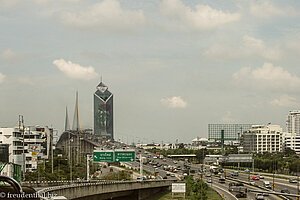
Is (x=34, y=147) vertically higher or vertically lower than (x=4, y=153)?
higher

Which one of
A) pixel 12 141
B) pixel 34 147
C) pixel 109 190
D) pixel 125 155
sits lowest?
pixel 109 190

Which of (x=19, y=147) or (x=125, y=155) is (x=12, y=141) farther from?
(x=125, y=155)

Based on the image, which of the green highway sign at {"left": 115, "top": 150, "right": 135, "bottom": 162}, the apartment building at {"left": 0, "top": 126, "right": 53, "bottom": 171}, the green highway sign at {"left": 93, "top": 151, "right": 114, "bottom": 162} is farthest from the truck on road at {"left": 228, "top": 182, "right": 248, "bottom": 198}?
the apartment building at {"left": 0, "top": 126, "right": 53, "bottom": 171}

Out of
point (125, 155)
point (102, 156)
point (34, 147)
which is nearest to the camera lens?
point (102, 156)

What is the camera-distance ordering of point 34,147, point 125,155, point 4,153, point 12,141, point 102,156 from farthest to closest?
point 34,147, point 12,141, point 4,153, point 125,155, point 102,156

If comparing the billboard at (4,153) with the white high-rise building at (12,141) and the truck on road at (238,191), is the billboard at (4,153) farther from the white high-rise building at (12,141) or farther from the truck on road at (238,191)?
the truck on road at (238,191)

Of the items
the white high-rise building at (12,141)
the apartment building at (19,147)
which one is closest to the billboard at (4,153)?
the apartment building at (19,147)

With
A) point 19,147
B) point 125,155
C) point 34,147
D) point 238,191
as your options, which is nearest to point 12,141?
point 19,147

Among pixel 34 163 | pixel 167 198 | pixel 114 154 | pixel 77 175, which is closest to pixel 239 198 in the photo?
pixel 167 198

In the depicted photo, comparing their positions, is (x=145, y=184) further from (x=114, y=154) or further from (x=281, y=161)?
(x=281, y=161)

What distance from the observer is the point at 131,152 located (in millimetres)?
99938

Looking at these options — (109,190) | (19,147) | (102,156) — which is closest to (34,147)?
(19,147)

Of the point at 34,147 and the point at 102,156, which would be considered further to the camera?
the point at 34,147

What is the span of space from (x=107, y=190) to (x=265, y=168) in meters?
108
